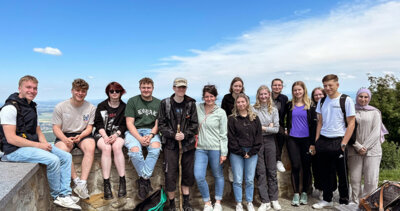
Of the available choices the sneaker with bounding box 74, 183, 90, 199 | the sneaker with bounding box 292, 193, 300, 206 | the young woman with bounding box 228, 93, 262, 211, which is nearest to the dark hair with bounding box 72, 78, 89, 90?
the sneaker with bounding box 74, 183, 90, 199

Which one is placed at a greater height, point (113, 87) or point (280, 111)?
point (113, 87)

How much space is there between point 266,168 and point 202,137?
1457 mm

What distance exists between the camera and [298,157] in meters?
5.31

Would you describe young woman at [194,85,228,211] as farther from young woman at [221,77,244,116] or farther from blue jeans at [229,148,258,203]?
young woman at [221,77,244,116]

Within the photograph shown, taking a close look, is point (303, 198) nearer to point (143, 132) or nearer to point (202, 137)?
point (202, 137)

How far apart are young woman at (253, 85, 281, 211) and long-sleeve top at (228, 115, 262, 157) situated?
28 cm

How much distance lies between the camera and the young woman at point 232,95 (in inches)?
215

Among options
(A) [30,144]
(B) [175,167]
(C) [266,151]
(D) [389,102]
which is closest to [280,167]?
(C) [266,151]

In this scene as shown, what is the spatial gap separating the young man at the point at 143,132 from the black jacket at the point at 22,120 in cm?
143

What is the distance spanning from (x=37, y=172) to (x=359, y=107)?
5503mm

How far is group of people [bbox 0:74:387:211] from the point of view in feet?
15.3

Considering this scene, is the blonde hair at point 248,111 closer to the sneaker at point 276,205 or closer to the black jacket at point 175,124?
the black jacket at point 175,124

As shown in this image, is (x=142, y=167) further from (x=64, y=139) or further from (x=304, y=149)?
(x=304, y=149)

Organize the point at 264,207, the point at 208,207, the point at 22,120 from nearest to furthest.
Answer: the point at 22,120 → the point at 208,207 → the point at 264,207
